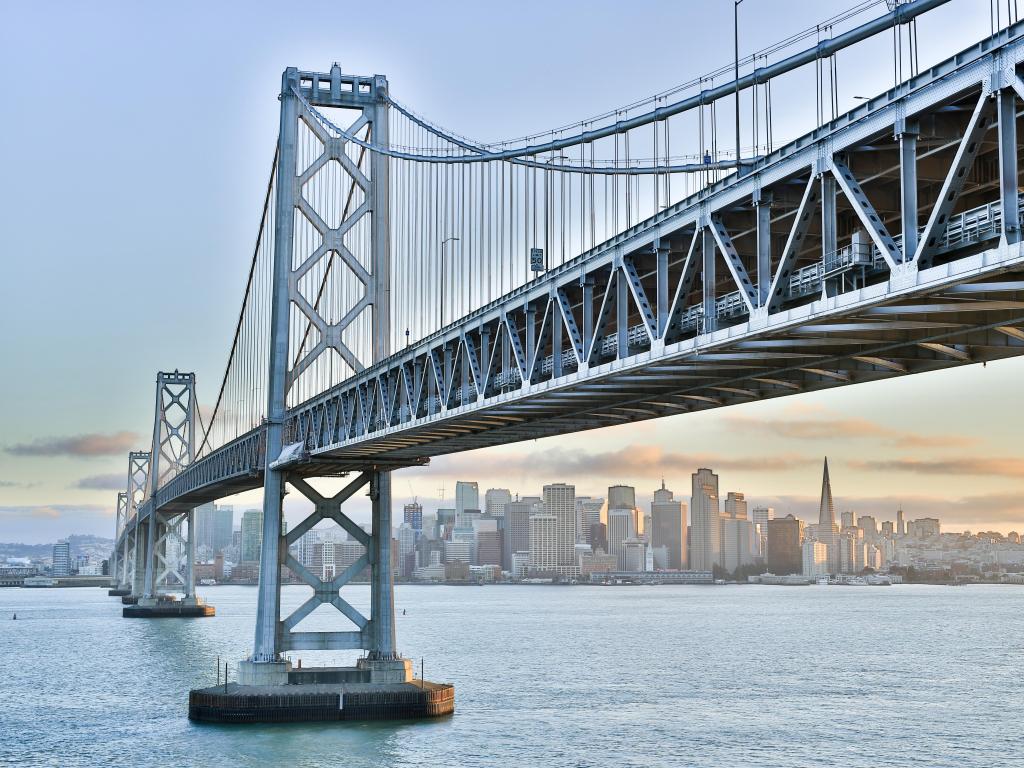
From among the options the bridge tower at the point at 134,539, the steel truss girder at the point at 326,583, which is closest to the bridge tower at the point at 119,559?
the bridge tower at the point at 134,539

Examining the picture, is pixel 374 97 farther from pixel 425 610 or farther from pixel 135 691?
pixel 425 610

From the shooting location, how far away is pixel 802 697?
51.4 metres

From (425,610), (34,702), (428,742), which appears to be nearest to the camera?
(428,742)

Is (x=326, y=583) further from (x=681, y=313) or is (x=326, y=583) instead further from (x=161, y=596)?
(x=161, y=596)

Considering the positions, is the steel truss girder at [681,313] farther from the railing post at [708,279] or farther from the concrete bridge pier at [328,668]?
the concrete bridge pier at [328,668]

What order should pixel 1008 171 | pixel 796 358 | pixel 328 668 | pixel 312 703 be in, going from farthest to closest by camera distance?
pixel 328 668, pixel 312 703, pixel 796 358, pixel 1008 171

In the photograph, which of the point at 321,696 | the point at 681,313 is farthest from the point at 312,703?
the point at 681,313

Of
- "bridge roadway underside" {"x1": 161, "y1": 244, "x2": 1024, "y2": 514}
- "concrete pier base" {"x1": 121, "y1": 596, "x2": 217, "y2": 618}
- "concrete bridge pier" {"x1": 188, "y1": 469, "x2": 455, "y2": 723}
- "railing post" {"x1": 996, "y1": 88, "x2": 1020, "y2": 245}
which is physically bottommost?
"concrete pier base" {"x1": 121, "y1": 596, "x2": 217, "y2": 618}

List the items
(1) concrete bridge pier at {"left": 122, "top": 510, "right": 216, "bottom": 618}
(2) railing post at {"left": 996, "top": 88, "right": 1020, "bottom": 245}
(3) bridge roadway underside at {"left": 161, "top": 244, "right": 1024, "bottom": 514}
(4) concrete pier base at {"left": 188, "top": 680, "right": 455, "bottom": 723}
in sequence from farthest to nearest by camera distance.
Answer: (1) concrete bridge pier at {"left": 122, "top": 510, "right": 216, "bottom": 618} < (4) concrete pier base at {"left": 188, "top": 680, "right": 455, "bottom": 723} < (3) bridge roadway underside at {"left": 161, "top": 244, "right": 1024, "bottom": 514} < (2) railing post at {"left": 996, "top": 88, "right": 1020, "bottom": 245}

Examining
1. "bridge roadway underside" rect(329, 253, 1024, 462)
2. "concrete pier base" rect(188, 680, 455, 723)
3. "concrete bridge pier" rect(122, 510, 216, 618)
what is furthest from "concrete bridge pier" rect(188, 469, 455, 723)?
"concrete bridge pier" rect(122, 510, 216, 618)

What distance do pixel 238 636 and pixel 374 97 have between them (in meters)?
46.6

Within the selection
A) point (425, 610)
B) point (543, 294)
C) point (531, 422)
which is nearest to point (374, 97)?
point (531, 422)

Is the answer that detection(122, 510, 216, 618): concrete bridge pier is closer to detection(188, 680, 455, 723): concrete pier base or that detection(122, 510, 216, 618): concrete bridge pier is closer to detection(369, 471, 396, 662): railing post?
detection(369, 471, 396, 662): railing post

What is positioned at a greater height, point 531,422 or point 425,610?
point 531,422
